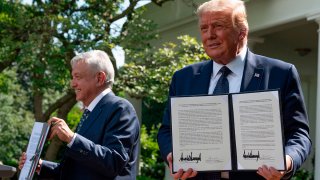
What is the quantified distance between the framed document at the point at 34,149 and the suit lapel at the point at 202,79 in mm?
1131

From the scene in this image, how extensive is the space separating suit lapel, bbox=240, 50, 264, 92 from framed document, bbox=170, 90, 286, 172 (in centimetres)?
27

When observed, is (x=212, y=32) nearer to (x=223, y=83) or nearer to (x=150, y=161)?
(x=223, y=83)

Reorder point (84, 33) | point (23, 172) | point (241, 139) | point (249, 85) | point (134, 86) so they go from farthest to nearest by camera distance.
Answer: point (134, 86)
point (84, 33)
point (23, 172)
point (249, 85)
point (241, 139)

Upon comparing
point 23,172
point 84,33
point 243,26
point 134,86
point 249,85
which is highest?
point 84,33

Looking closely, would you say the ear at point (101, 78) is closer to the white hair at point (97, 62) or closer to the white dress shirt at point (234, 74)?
the white hair at point (97, 62)

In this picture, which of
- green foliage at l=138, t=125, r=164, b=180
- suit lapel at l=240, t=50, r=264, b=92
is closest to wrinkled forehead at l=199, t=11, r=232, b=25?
suit lapel at l=240, t=50, r=264, b=92

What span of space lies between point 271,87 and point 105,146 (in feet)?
4.43

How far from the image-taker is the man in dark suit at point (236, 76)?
3.17 meters

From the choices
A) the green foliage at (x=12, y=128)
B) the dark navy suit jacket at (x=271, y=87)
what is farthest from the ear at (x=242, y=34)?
the green foliage at (x=12, y=128)

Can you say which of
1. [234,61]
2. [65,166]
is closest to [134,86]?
[65,166]

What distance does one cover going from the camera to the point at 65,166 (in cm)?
441

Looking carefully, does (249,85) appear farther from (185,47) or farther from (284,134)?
(185,47)

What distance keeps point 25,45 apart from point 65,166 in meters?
6.53
